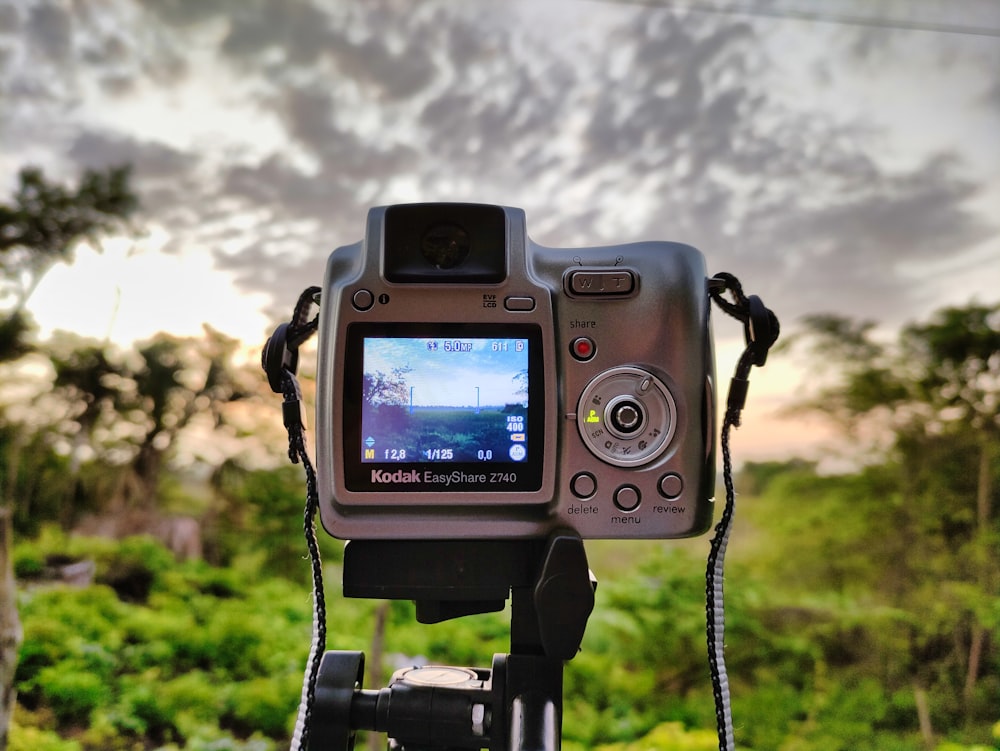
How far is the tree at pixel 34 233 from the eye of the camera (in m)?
1.71

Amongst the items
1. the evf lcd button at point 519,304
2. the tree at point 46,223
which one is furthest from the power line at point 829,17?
the evf lcd button at point 519,304

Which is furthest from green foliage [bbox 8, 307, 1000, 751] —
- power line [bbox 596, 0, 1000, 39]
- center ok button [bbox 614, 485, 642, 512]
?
center ok button [bbox 614, 485, 642, 512]

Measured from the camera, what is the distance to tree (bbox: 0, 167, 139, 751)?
171 cm

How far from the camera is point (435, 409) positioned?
0.53 meters

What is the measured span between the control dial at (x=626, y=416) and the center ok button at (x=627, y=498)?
0.02 meters

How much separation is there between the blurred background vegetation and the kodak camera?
1257 millimetres

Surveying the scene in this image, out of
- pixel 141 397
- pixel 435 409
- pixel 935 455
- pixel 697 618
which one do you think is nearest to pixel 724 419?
pixel 435 409

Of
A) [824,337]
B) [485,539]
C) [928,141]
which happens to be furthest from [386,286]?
[928,141]

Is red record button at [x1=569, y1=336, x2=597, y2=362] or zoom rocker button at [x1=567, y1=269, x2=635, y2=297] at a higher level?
zoom rocker button at [x1=567, y1=269, x2=635, y2=297]

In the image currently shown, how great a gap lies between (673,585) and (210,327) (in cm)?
150

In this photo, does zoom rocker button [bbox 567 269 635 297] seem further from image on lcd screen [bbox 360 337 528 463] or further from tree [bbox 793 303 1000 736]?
tree [bbox 793 303 1000 736]

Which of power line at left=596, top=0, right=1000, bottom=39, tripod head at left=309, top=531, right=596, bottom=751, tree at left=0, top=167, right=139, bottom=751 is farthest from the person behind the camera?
power line at left=596, top=0, right=1000, bottom=39

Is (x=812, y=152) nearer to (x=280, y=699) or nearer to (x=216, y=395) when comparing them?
(x=216, y=395)

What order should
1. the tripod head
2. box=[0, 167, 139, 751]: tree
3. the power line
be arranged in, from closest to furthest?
the tripod head → box=[0, 167, 139, 751]: tree → the power line
